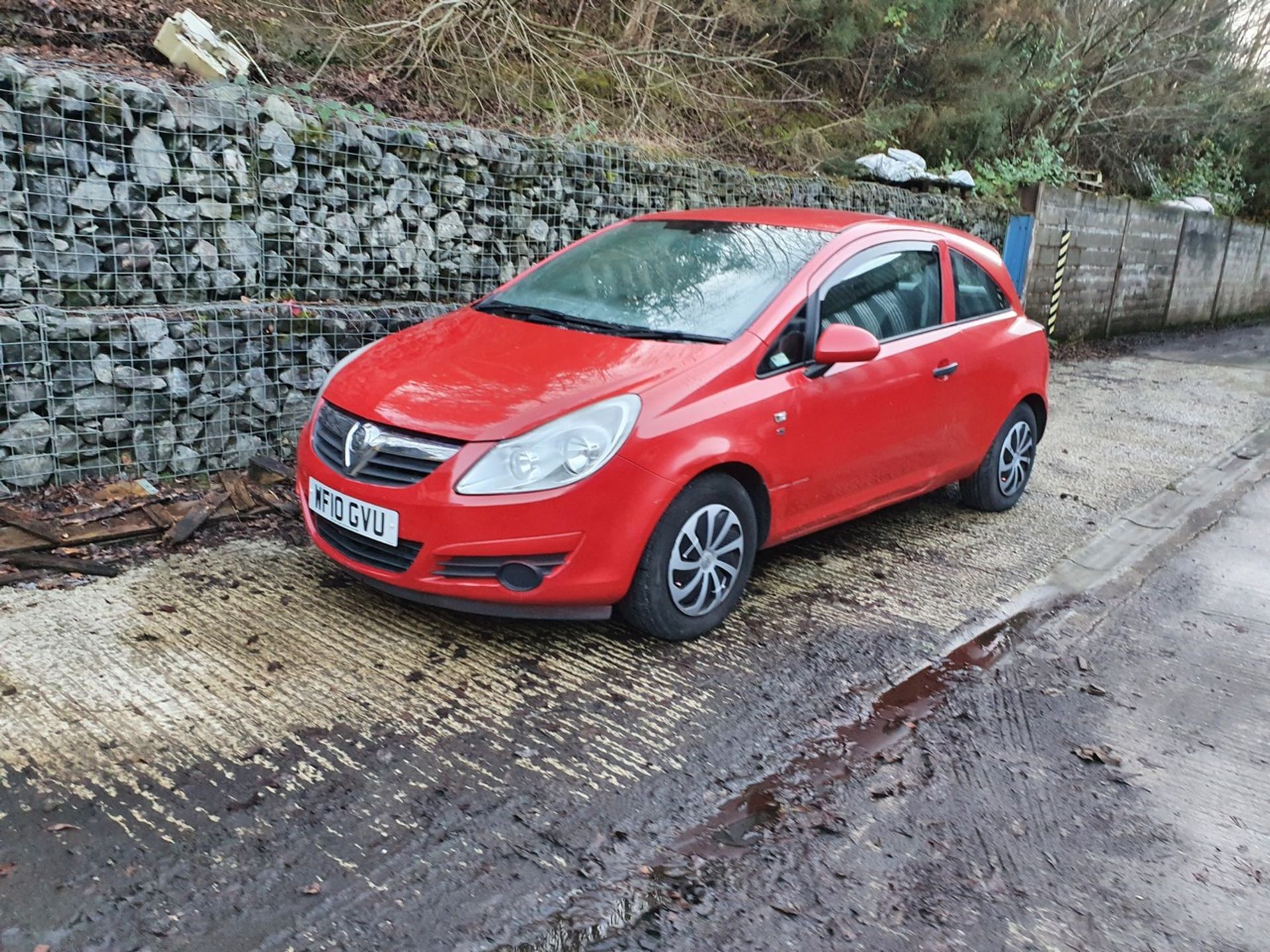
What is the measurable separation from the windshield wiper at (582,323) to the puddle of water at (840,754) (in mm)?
1611

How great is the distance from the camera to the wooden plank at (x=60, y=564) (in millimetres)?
4262

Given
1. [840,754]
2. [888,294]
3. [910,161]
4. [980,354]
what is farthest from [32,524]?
[910,161]

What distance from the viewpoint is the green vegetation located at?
348 inches

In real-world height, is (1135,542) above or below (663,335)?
below

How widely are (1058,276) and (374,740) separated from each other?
1292 cm

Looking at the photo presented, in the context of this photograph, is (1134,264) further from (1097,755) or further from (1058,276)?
(1097,755)

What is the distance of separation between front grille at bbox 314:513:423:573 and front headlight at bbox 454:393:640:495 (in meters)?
0.34

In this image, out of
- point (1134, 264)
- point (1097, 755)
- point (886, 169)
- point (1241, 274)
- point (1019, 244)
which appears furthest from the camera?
point (1241, 274)

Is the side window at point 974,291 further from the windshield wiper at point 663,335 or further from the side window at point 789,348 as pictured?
the windshield wiper at point 663,335

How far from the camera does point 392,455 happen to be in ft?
12.0

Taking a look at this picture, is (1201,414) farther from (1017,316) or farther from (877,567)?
(877,567)

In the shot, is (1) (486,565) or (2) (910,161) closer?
(1) (486,565)

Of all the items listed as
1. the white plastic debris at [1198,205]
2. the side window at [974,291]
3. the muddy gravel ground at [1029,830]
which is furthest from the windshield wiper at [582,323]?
the white plastic debris at [1198,205]

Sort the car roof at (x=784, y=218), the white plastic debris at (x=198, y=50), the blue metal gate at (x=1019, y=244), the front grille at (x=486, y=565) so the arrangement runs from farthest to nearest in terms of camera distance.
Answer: the blue metal gate at (x=1019, y=244)
the white plastic debris at (x=198, y=50)
the car roof at (x=784, y=218)
the front grille at (x=486, y=565)
